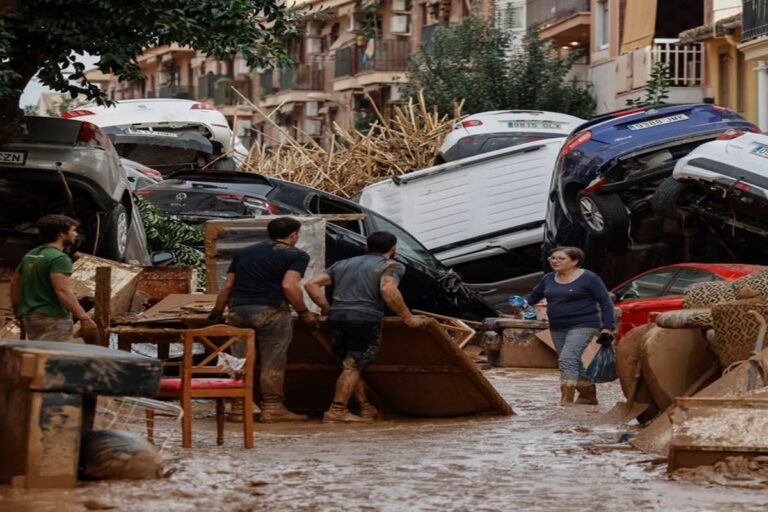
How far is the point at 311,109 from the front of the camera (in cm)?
6694

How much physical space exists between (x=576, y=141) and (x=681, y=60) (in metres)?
20.0

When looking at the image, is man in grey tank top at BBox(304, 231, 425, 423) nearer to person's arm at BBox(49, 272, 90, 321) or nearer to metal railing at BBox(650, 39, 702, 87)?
person's arm at BBox(49, 272, 90, 321)

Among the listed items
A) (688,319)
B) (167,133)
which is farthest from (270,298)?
(167,133)

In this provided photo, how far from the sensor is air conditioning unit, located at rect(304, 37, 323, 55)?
68.2 metres

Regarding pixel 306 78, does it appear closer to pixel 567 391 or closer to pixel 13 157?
pixel 13 157

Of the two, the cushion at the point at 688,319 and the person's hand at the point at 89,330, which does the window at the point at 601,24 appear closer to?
the person's hand at the point at 89,330

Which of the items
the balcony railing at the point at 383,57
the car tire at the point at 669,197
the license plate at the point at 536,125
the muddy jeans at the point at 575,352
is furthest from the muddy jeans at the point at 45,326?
the balcony railing at the point at 383,57

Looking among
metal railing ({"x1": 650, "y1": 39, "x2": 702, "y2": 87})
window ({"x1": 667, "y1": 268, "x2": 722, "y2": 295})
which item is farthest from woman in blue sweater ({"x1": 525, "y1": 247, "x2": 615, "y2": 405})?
metal railing ({"x1": 650, "y1": 39, "x2": 702, "y2": 87})

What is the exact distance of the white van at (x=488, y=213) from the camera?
25.1 m

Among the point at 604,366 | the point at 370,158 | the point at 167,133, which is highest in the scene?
the point at 167,133

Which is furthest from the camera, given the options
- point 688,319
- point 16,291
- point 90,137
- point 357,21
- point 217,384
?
point 357,21

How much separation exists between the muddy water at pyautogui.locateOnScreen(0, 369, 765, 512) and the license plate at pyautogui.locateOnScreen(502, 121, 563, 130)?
14814 millimetres

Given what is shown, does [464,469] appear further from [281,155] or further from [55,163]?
[281,155]

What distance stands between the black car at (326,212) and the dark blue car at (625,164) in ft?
5.50
